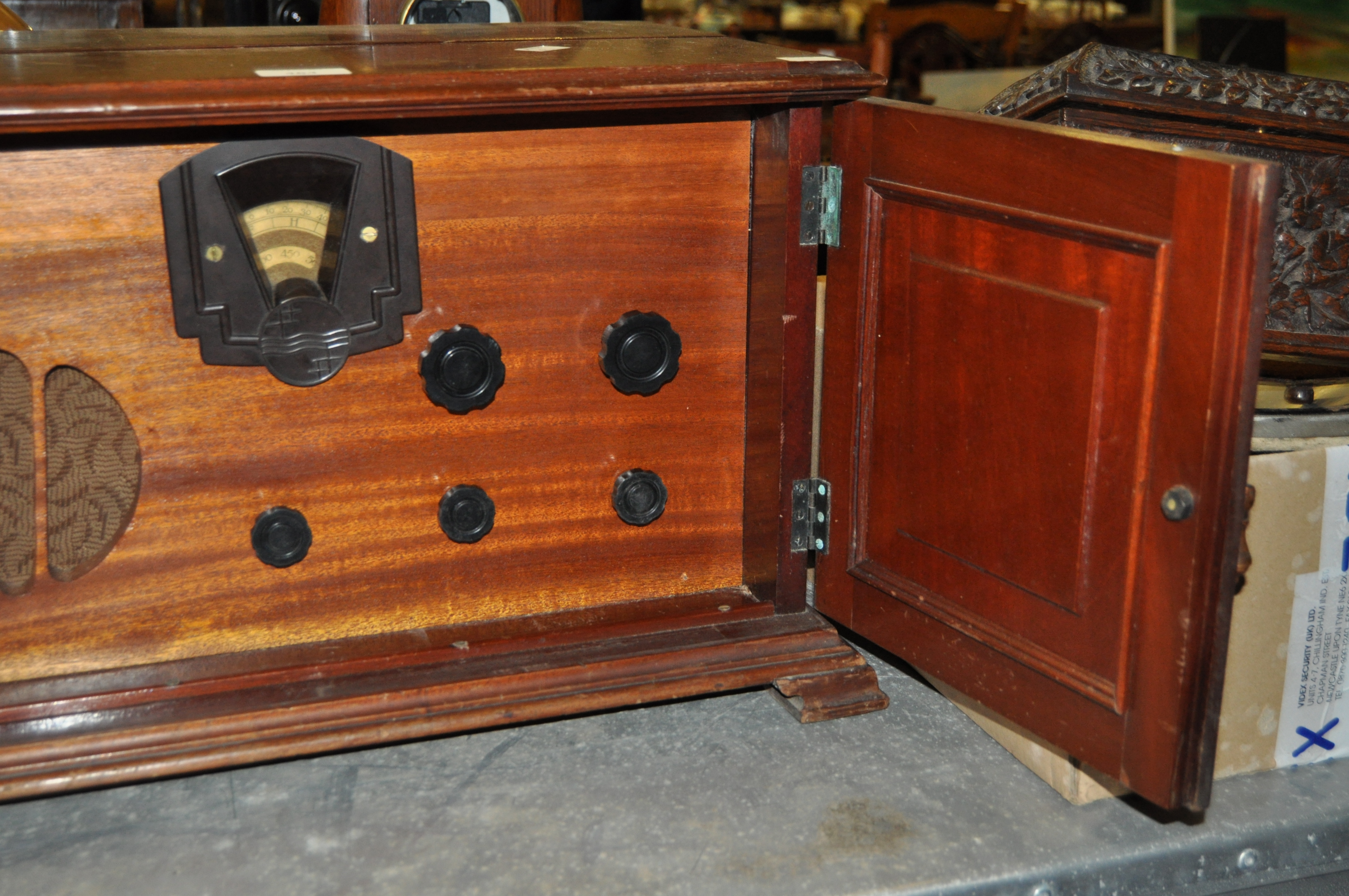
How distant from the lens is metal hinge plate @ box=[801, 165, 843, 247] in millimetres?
1346

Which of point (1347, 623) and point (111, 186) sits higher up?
point (111, 186)

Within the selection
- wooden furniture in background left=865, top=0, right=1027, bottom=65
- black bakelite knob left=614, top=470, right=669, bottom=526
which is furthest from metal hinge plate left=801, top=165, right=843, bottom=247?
wooden furniture in background left=865, top=0, right=1027, bottom=65

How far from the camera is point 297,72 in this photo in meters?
1.16

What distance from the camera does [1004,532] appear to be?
1229 millimetres

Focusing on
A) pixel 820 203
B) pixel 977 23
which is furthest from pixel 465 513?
pixel 977 23

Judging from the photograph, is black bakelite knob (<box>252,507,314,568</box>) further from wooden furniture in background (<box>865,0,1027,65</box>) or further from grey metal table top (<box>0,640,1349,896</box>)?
wooden furniture in background (<box>865,0,1027,65</box>)

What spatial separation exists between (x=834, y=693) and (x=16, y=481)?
36.4 inches

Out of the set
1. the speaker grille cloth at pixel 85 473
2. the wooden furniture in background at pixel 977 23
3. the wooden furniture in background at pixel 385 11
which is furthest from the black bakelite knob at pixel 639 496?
the wooden furniture in background at pixel 977 23

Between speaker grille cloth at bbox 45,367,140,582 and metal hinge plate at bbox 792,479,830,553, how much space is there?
0.73 metres

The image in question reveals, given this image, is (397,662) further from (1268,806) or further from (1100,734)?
(1268,806)

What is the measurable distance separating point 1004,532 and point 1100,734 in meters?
0.21

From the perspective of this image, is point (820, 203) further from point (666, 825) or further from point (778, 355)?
point (666, 825)

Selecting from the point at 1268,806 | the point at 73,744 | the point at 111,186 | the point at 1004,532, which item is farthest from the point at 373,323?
the point at 1268,806

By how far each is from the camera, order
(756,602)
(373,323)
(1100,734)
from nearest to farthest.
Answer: (1100,734)
(373,323)
(756,602)
